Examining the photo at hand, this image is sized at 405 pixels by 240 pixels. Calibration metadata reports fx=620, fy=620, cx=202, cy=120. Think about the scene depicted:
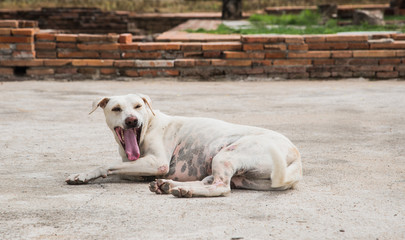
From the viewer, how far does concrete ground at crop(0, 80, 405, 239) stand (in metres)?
3.06

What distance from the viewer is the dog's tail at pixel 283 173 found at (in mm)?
3633

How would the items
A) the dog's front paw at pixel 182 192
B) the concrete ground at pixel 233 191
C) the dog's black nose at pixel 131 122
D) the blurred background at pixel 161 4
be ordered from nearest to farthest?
the concrete ground at pixel 233 191 < the dog's front paw at pixel 182 192 < the dog's black nose at pixel 131 122 < the blurred background at pixel 161 4

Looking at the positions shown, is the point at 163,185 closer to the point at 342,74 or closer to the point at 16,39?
the point at 342,74

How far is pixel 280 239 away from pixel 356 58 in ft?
24.1

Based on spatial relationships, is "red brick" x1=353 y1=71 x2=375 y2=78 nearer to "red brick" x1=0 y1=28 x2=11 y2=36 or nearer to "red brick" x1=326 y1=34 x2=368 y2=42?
"red brick" x1=326 y1=34 x2=368 y2=42

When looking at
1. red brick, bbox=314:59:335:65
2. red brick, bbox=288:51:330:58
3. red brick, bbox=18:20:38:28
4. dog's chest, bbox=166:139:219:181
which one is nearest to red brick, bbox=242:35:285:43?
red brick, bbox=288:51:330:58

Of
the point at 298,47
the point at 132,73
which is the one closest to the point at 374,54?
the point at 298,47

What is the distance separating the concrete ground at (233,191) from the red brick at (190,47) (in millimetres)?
1020

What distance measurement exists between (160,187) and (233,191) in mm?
456

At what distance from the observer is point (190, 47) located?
973cm

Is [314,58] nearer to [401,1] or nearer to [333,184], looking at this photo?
[333,184]

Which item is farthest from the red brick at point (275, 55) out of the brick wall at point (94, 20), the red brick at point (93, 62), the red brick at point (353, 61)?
the brick wall at point (94, 20)

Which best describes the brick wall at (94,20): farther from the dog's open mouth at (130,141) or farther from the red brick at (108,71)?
the dog's open mouth at (130,141)

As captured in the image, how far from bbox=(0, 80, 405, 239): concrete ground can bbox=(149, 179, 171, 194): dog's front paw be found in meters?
0.05
